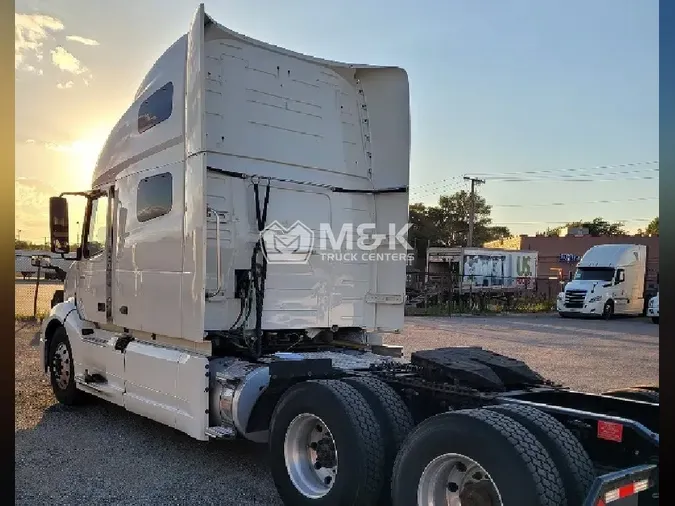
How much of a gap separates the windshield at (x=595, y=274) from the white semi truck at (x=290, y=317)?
2423cm

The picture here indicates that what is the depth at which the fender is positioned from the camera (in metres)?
7.96

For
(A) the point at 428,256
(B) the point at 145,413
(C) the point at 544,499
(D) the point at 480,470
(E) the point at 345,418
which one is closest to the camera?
(C) the point at 544,499

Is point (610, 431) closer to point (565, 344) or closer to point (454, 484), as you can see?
point (454, 484)

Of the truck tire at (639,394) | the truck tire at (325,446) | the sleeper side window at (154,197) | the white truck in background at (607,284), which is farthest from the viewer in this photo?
the white truck in background at (607,284)

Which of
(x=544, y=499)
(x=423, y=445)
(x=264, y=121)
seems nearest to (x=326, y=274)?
(x=264, y=121)

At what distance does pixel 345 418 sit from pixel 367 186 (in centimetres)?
354

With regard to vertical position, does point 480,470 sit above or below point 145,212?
below

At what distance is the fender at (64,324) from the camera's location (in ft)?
26.1

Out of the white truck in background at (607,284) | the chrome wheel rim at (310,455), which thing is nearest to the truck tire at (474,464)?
the chrome wheel rim at (310,455)

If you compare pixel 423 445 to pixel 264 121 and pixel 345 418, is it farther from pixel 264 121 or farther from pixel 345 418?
pixel 264 121

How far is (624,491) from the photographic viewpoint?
325 centimetres

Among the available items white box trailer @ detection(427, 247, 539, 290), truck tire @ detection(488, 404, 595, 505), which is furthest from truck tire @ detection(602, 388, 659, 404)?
white box trailer @ detection(427, 247, 539, 290)

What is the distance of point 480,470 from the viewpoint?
3527mm

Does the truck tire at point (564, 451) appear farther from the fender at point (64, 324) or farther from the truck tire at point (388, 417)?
the fender at point (64, 324)
